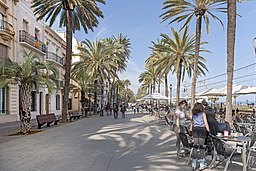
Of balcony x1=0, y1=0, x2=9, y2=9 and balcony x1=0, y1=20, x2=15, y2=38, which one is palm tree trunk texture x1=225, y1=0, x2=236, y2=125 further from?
balcony x1=0, y1=0, x2=9, y2=9

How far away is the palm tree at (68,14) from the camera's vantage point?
22.1 meters

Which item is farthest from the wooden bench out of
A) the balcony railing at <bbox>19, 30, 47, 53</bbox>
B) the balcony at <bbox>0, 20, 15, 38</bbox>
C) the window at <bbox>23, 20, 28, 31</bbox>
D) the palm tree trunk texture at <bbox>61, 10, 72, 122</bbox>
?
the window at <bbox>23, 20, 28, 31</bbox>

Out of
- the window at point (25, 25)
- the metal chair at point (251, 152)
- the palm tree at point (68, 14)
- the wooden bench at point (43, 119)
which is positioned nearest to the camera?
the metal chair at point (251, 152)

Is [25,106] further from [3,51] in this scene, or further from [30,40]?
[30,40]

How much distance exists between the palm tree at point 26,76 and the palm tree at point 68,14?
7.45m

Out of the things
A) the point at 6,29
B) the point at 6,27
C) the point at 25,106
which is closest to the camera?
the point at 25,106

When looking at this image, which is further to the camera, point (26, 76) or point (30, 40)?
point (30, 40)

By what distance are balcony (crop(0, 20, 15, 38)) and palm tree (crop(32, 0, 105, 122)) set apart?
8.75ft

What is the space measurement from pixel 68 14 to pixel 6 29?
5.89 metres

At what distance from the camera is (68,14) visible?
22.3 m

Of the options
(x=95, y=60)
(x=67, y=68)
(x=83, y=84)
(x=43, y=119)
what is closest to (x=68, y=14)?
(x=67, y=68)

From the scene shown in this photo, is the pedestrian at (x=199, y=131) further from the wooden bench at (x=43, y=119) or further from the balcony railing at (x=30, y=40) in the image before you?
the balcony railing at (x=30, y=40)

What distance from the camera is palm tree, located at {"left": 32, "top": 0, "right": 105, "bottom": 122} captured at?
22062mm

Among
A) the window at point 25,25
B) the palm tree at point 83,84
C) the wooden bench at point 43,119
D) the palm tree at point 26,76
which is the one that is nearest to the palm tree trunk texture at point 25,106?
the palm tree at point 26,76
